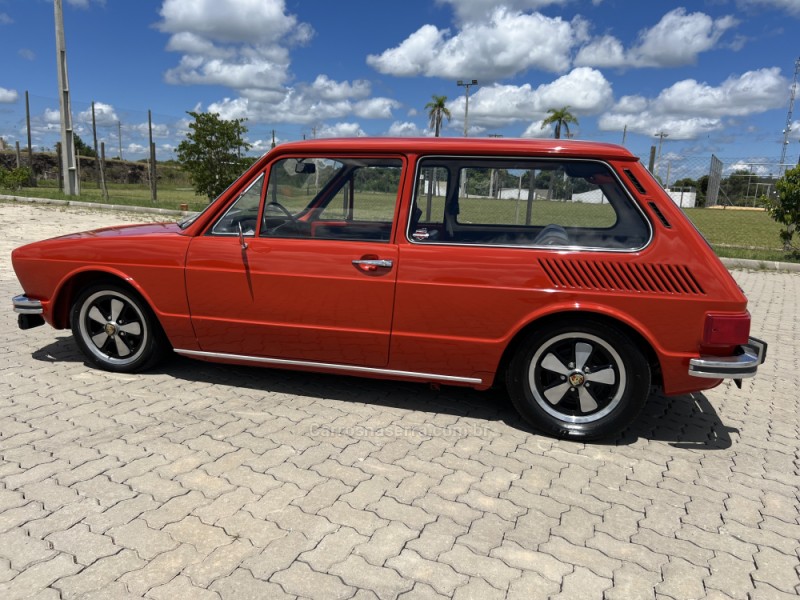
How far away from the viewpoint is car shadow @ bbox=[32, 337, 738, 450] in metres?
3.70

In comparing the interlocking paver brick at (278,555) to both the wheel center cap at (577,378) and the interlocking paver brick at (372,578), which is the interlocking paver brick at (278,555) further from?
the wheel center cap at (577,378)

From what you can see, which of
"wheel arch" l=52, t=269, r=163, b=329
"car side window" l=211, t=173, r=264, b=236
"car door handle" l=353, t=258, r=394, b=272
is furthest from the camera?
"wheel arch" l=52, t=269, r=163, b=329

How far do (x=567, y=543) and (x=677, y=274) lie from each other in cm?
160

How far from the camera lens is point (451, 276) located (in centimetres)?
342

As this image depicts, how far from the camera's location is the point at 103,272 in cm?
409

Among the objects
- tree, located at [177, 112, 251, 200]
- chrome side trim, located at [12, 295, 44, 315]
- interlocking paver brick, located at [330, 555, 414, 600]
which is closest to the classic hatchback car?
chrome side trim, located at [12, 295, 44, 315]

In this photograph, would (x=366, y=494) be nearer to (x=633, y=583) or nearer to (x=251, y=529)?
(x=251, y=529)

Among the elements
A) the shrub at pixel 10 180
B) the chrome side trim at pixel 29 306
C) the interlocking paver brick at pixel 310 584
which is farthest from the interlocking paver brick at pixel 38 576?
the shrub at pixel 10 180

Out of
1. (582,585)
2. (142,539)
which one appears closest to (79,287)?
(142,539)

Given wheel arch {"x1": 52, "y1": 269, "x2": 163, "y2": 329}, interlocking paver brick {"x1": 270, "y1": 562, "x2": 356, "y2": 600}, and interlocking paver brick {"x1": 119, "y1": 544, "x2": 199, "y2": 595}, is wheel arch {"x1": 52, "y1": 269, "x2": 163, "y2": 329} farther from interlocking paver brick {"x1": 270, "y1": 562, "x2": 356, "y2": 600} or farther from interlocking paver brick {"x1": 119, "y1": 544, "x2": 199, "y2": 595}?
interlocking paver brick {"x1": 270, "y1": 562, "x2": 356, "y2": 600}

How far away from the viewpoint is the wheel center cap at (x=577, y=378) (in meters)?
3.43

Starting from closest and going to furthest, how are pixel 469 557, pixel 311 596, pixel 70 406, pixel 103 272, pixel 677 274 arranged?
pixel 311 596, pixel 469 557, pixel 677 274, pixel 70 406, pixel 103 272

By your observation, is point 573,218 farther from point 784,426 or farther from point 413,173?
point 784,426

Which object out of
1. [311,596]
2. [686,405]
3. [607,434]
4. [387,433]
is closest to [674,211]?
[607,434]
